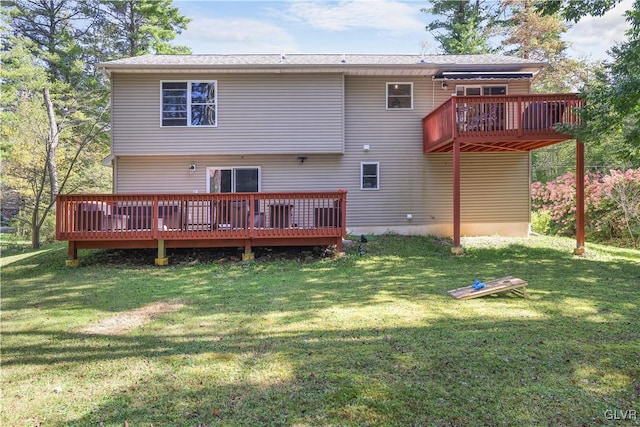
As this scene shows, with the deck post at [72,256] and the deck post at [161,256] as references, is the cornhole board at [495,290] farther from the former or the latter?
the deck post at [72,256]

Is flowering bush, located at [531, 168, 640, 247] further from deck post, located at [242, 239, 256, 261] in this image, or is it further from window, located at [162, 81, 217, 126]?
window, located at [162, 81, 217, 126]

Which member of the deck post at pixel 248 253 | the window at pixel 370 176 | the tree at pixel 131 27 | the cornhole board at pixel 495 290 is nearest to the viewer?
the cornhole board at pixel 495 290

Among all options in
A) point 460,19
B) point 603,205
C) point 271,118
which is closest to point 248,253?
point 271,118

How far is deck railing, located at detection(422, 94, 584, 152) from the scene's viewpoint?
9422 mm

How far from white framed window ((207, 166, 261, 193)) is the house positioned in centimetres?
3

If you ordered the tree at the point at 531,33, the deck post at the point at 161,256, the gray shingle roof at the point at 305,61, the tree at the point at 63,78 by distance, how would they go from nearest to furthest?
the deck post at the point at 161,256 → the gray shingle roof at the point at 305,61 → the tree at the point at 63,78 → the tree at the point at 531,33

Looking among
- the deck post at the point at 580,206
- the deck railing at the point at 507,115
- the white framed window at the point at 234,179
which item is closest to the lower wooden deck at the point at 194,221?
the white framed window at the point at 234,179

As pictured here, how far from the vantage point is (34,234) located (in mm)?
12992

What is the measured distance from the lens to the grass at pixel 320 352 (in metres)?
2.75

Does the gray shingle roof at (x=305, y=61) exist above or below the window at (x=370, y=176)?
above

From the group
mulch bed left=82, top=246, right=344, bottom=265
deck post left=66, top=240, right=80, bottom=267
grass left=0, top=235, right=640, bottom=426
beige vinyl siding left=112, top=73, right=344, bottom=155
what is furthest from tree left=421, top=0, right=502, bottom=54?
deck post left=66, top=240, right=80, bottom=267

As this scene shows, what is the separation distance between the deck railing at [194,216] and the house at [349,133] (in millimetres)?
292

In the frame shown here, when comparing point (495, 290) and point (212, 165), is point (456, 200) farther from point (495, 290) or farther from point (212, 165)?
point (212, 165)

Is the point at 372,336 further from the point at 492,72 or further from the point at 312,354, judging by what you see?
the point at 492,72
